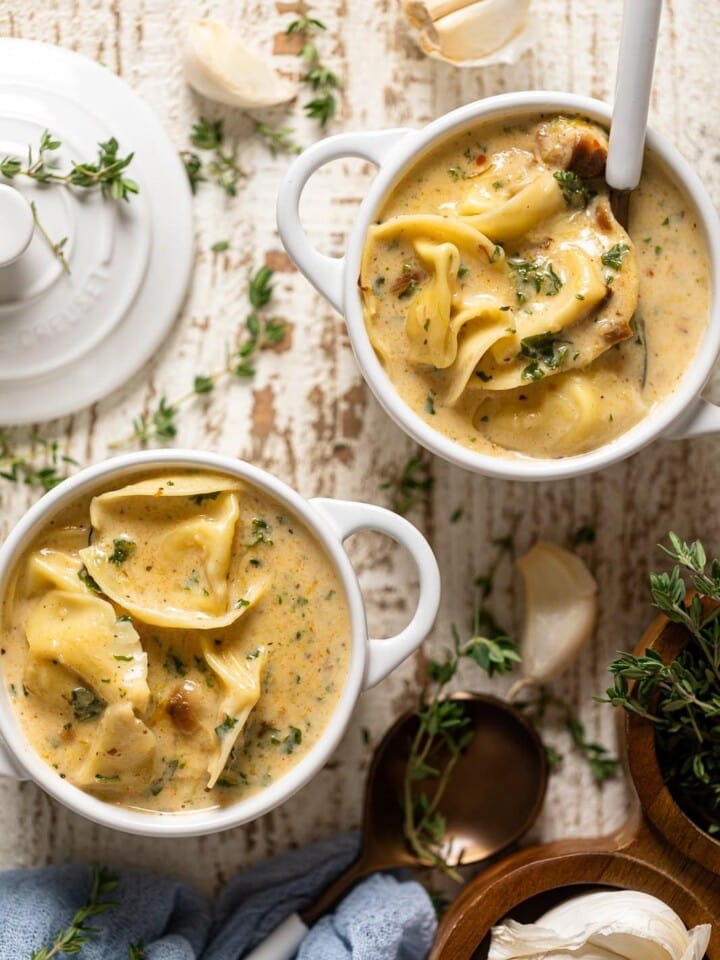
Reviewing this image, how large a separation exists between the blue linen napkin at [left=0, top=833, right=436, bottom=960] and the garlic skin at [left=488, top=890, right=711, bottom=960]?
0.70ft

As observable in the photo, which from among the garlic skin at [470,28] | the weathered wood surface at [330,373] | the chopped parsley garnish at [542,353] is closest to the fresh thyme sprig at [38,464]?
the weathered wood surface at [330,373]

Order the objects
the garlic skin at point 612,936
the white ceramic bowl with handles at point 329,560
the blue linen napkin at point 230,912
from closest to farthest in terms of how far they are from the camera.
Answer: the white ceramic bowl with handles at point 329,560
the garlic skin at point 612,936
the blue linen napkin at point 230,912

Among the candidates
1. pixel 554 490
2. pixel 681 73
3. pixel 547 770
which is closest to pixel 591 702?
pixel 547 770

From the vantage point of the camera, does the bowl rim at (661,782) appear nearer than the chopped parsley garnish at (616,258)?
No

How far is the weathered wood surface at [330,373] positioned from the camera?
2248 millimetres

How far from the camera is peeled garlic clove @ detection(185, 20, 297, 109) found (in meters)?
2.15

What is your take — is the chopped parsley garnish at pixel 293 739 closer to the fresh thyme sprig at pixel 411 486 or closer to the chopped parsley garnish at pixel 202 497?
the chopped parsley garnish at pixel 202 497

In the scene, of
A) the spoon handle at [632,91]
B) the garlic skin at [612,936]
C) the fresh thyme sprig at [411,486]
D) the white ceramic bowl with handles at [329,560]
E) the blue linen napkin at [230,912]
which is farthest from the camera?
the fresh thyme sprig at [411,486]

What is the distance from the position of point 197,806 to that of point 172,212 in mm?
1050

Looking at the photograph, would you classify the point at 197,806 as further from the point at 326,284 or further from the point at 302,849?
the point at 326,284

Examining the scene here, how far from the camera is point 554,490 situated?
2.31 meters

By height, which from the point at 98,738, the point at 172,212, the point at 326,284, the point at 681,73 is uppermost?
the point at 681,73

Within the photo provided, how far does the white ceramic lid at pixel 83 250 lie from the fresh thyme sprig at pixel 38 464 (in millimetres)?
62

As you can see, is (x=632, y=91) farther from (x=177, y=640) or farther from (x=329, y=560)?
(x=177, y=640)
